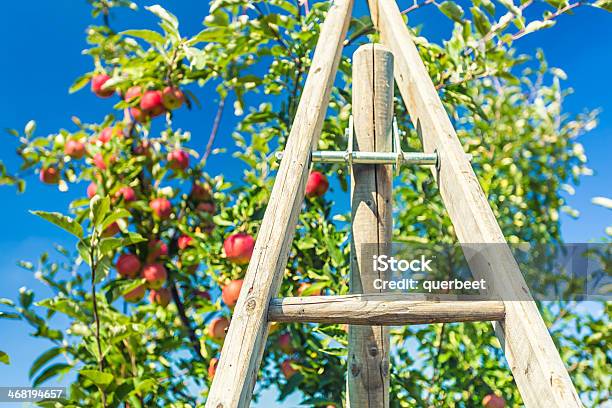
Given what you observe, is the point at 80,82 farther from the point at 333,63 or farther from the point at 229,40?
the point at 333,63

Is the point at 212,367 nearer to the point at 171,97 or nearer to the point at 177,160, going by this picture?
the point at 177,160

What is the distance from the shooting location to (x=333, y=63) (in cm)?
138

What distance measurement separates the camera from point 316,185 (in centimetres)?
201

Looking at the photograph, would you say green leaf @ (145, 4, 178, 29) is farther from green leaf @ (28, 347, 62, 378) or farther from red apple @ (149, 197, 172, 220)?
green leaf @ (28, 347, 62, 378)

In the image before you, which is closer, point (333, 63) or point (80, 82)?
point (333, 63)

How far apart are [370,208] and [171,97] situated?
3.42 feet

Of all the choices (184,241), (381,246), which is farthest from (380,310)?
(184,241)

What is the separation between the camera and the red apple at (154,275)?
1.95 metres

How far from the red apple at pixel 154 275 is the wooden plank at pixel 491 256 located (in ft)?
3.47

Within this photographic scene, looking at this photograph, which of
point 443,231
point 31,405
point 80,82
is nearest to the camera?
point 31,405

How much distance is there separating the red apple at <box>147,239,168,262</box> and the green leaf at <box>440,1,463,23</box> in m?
1.24

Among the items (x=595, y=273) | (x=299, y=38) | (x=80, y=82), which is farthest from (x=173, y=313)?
(x=595, y=273)

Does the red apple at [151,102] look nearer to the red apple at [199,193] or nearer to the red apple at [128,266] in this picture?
the red apple at [199,193]

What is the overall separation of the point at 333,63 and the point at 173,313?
1382 millimetres
